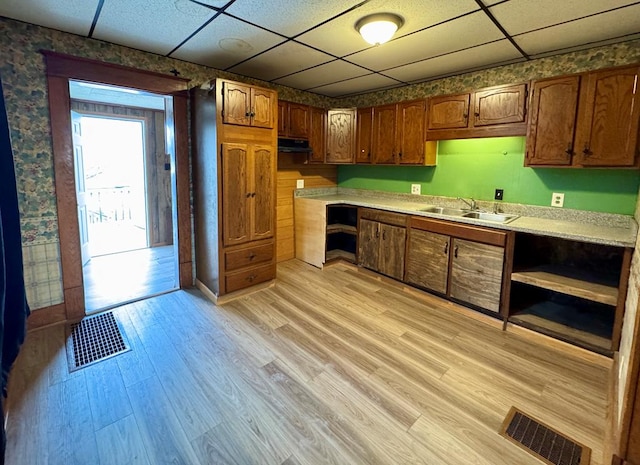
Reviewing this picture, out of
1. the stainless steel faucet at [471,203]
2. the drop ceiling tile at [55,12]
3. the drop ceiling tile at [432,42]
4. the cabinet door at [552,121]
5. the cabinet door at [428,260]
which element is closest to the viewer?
the drop ceiling tile at [55,12]

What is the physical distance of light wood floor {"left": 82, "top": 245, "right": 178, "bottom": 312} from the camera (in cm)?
332

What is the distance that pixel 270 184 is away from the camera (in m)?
3.42

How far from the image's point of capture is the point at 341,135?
4.36 meters

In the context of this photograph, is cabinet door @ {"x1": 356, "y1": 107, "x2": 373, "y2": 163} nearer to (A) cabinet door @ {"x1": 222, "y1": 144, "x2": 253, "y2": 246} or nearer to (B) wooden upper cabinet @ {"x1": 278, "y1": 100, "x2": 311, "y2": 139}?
(B) wooden upper cabinet @ {"x1": 278, "y1": 100, "x2": 311, "y2": 139}

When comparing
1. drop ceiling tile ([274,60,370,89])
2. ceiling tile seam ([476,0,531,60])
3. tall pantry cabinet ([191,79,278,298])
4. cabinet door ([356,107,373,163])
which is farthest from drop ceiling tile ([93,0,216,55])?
cabinet door ([356,107,373,163])

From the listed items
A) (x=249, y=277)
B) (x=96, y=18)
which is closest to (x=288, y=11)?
(x=96, y=18)

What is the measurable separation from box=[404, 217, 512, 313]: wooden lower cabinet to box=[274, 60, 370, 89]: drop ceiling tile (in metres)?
1.71

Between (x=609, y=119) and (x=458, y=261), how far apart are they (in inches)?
60.5

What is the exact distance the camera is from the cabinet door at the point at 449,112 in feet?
10.4

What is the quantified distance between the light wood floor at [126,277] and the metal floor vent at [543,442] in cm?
326

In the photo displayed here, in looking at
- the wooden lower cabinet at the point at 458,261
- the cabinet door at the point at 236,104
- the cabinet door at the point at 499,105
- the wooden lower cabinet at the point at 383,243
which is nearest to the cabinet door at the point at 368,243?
the wooden lower cabinet at the point at 383,243

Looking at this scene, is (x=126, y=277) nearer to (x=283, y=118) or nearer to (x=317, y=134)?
(x=283, y=118)

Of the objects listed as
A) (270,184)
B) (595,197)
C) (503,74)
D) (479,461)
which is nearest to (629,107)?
(595,197)

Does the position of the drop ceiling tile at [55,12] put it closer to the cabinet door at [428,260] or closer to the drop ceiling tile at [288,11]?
the drop ceiling tile at [288,11]
